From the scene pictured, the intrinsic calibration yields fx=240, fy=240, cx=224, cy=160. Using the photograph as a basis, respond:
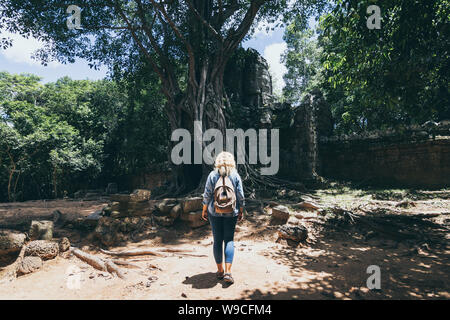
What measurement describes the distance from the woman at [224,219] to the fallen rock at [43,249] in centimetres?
283

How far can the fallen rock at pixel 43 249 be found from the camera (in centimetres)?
389

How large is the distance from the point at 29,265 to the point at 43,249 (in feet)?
1.10

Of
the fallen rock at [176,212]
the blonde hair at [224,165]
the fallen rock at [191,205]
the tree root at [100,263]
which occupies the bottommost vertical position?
the tree root at [100,263]

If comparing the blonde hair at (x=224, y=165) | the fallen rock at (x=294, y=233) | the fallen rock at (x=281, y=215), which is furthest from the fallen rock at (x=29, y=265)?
the fallen rock at (x=281, y=215)

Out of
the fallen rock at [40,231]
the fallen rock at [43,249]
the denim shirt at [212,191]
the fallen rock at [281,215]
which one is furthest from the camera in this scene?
the fallen rock at [281,215]

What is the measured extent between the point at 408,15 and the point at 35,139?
15208 mm

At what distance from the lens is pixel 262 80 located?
11.2m

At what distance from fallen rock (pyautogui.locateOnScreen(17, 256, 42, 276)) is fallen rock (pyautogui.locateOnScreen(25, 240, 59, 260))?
133 mm

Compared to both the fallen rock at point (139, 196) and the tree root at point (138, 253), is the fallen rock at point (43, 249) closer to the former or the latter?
the tree root at point (138, 253)

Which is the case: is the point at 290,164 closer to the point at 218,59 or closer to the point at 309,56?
the point at 218,59

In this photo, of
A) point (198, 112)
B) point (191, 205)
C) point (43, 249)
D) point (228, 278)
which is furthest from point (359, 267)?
point (198, 112)

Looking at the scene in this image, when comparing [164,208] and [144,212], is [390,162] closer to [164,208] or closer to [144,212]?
[164,208]

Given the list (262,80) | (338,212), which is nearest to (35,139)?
(262,80)
